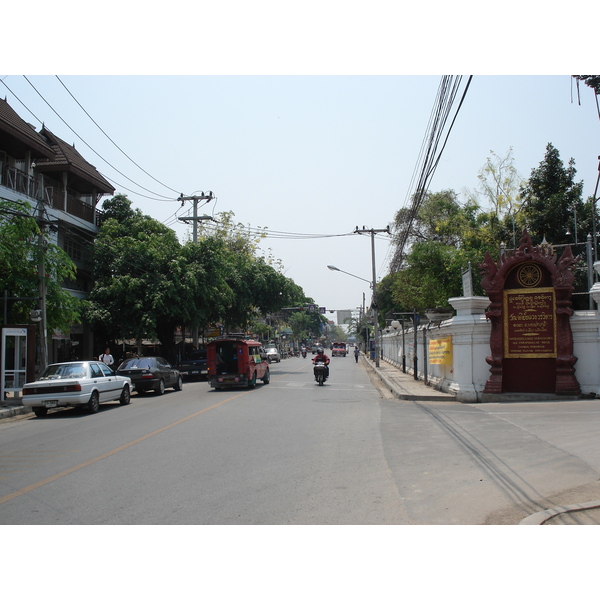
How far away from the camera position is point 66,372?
1652cm

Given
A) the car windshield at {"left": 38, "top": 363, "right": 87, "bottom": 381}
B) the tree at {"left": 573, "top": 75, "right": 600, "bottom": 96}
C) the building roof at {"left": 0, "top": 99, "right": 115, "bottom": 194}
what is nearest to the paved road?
the car windshield at {"left": 38, "top": 363, "right": 87, "bottom": 381}

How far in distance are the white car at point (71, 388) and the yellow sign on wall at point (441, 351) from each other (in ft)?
34.9

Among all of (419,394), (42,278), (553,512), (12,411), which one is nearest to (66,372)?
A: (12,411)

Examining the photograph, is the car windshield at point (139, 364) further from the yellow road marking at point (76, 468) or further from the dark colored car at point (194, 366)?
the yellow road marking at point (76, 468)

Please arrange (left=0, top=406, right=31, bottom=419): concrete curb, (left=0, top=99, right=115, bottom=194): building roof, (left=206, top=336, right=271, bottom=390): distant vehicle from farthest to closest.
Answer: (left=0, top=99, right=115, bottom=194): building roof
(left=206, top=336, right=271, bottom=390): distant vehicle
(left=0, top=406, right=31, bottom=419): concrete curb

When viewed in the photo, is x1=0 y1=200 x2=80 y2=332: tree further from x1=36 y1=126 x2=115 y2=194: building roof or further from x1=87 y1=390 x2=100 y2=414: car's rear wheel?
x1=36 y1=126 x2=115 y2=194: building roof

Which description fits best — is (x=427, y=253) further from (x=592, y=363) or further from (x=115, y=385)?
(x=115, y=385)

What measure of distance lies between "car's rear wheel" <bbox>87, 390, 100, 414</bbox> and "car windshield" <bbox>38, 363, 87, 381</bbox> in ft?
2.04

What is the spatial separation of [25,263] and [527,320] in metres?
16.5

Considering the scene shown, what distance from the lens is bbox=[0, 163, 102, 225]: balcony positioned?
25406 millimetres

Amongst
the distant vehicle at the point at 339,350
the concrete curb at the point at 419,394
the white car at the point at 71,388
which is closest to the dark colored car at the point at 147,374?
the white car at the point at 71,388

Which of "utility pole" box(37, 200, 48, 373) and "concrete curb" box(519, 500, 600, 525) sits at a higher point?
"utility pole" box(37, 200, 48, 373)

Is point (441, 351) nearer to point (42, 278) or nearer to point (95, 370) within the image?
point (95, 370)

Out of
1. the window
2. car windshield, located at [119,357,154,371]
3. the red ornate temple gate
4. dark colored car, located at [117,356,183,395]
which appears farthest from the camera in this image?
car windshield, located at [119,357,154,371]
